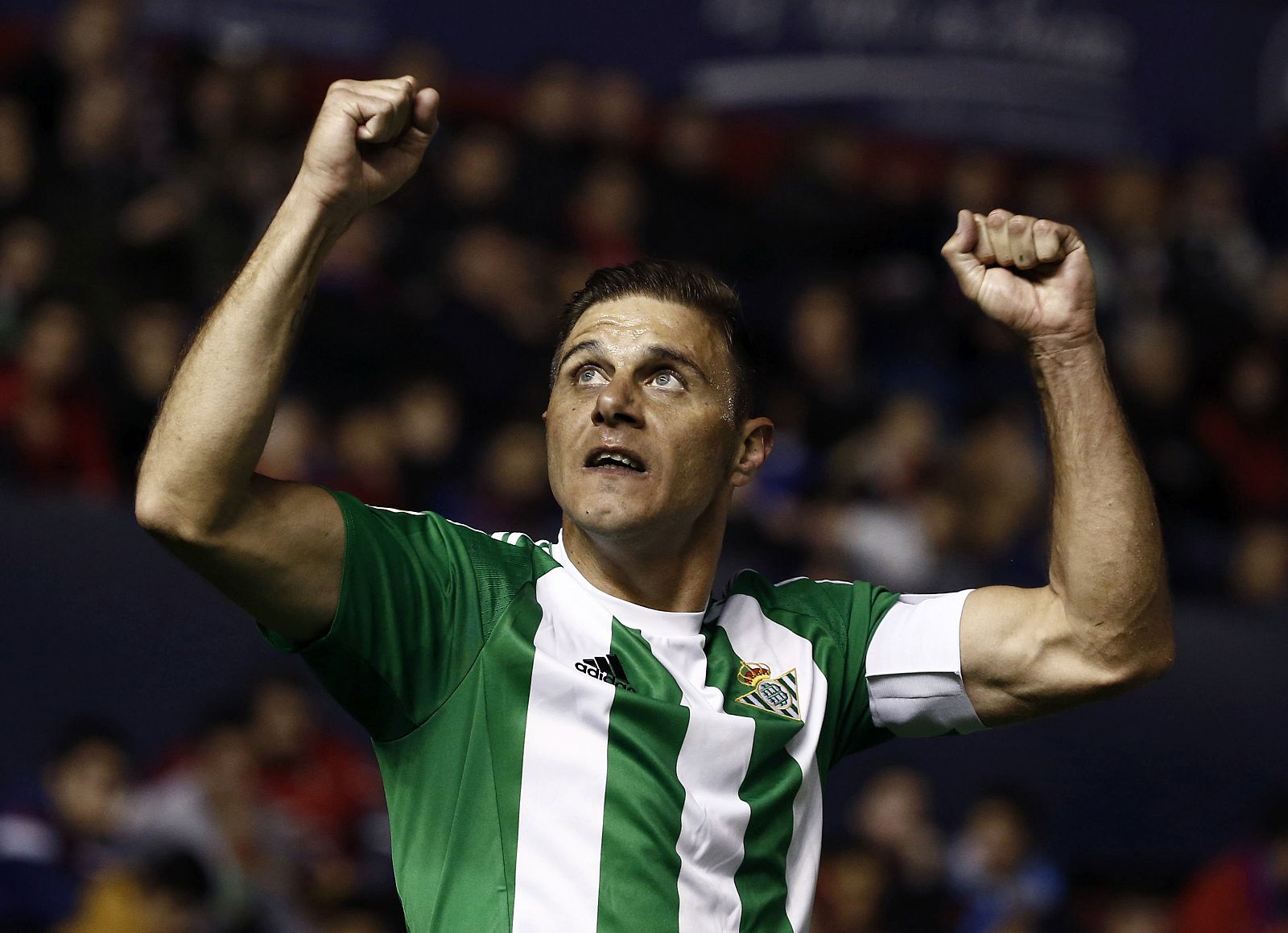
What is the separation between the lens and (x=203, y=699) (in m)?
6.66

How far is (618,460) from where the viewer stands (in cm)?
Result: 288

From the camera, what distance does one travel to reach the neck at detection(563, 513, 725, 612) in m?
2.96

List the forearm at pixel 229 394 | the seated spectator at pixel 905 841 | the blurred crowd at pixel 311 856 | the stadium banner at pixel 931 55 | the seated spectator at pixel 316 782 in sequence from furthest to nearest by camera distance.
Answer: the stadium banner at pixel 931 55 → the seated spectator at pixel 905 841 → the seated spectator at pixel 316 782 → the blurred crowd at pixel 311 856 → the forearm at pixel 229 394

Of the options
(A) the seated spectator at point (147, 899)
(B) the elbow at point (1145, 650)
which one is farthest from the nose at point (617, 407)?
(A) the seated spectator at point (147, 899)

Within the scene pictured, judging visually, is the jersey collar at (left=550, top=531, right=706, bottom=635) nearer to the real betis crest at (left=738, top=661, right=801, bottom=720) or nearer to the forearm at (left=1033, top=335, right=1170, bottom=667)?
the real betis crest at (left=738, top=661, right=801, bottom=720)

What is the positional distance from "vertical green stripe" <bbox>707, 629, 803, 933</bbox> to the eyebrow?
0.52 meters

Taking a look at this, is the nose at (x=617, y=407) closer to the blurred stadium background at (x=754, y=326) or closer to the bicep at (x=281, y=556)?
the bicep at (x=281, y=556)

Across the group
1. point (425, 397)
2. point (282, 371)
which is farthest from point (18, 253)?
point (282, 371)

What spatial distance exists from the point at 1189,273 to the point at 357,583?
29.4ft

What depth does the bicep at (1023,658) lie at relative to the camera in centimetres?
299

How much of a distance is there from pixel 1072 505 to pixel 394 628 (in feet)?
3.74

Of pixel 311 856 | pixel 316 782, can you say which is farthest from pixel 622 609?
pixel 316 782

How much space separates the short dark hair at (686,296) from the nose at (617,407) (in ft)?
0.66

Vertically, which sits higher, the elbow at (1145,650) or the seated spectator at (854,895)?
the elbow at (1145,650)
